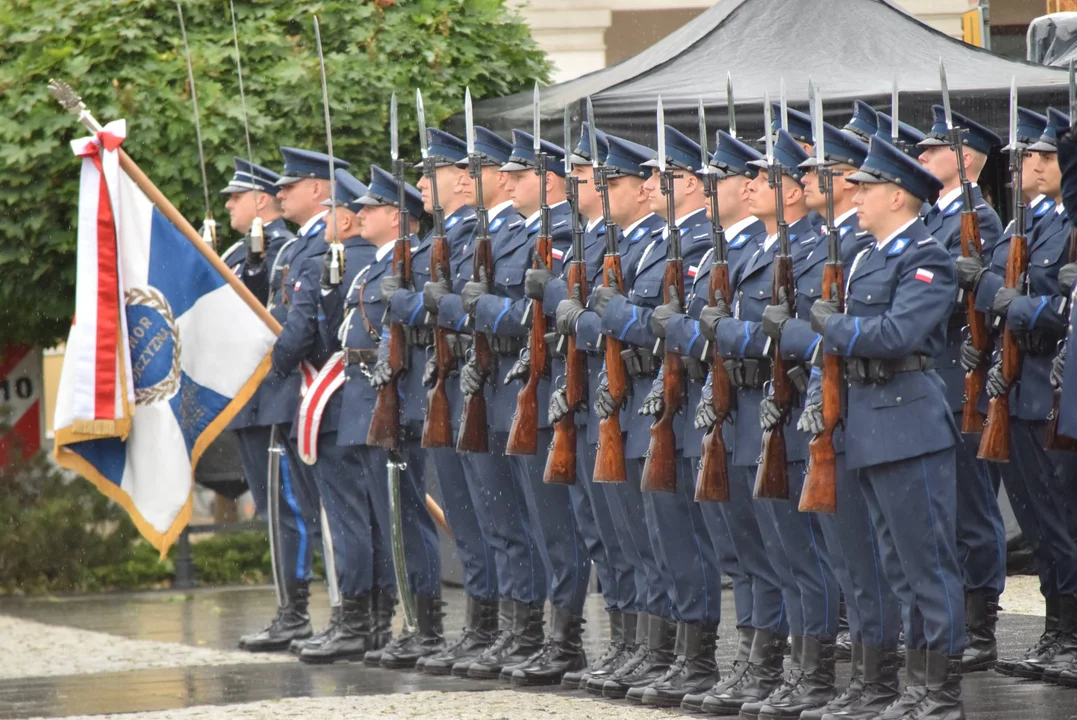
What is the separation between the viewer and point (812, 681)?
729 centimetres

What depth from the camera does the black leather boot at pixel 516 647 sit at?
8.87 meters

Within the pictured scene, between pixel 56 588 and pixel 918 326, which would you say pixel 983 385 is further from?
pixel 56 588

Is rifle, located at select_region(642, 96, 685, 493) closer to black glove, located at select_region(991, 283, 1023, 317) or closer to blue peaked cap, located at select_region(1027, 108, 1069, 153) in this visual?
black glove, located at select_region(991, 283, 1023, 317)

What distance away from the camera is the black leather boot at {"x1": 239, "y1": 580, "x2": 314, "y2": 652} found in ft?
34.5

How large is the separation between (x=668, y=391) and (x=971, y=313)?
1.17 metres

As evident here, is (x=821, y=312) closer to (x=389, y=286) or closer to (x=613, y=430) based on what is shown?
(x=613, y=430)

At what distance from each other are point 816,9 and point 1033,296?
360cm

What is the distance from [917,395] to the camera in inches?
266

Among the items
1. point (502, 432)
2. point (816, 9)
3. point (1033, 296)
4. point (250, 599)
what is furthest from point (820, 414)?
point (250, 599)

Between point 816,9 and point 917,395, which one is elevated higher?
point 816,9

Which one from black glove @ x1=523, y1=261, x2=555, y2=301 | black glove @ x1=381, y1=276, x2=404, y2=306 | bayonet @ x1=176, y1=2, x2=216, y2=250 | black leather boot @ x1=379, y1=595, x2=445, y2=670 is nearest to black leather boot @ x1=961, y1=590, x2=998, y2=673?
black glove @ x1=523, y1=261, x2=555, y2=301

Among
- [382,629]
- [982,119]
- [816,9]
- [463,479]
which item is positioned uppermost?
[816,9]

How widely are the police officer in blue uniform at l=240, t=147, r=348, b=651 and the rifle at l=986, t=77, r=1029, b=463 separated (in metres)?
3.65

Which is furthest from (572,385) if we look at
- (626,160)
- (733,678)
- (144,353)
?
(144,353)
